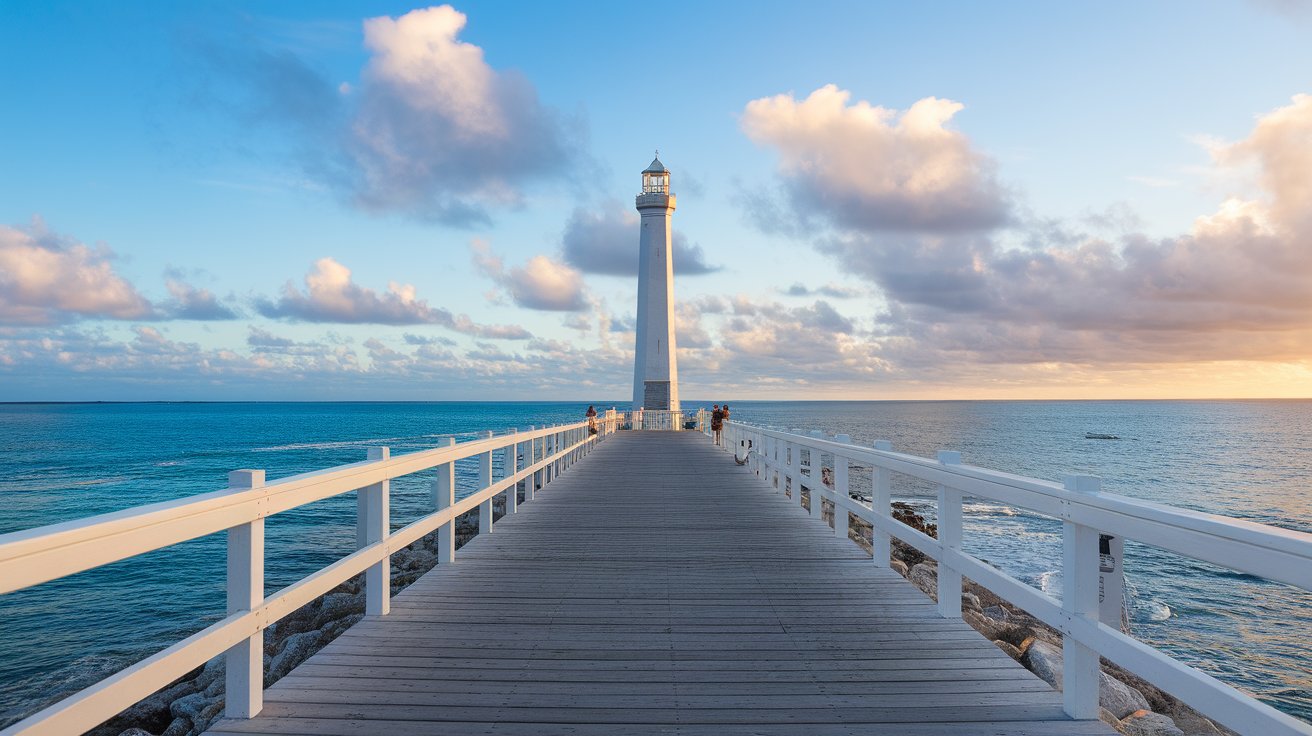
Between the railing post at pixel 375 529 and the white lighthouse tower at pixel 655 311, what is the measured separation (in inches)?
1209

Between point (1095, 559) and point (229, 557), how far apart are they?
3998 mm

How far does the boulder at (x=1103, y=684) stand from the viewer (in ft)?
24.4

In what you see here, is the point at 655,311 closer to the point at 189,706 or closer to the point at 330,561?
the point at 330,561

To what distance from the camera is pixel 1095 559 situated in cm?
373

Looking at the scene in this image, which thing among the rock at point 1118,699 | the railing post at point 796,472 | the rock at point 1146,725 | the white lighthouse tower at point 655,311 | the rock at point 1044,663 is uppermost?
the white lighthouse tower at point 655,311

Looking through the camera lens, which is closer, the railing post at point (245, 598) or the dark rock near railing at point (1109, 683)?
the railing post at point (245, 598)

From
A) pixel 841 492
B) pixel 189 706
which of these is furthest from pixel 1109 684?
pixel 189 706

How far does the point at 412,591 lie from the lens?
6305 mm

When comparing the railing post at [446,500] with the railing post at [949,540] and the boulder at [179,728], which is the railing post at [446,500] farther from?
the railing post at [949,540]

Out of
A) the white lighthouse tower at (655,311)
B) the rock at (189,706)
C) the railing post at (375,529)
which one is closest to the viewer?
the railing post at (375,529)

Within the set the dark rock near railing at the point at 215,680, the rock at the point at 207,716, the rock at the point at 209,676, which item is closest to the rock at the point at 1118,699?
the dark rock near railing at the point at 215,680

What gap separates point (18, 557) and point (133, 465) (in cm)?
5596

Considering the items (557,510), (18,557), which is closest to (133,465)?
(557,510)

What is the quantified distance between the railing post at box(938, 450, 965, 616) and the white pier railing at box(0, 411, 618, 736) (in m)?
3.72
